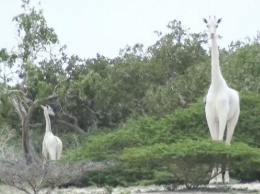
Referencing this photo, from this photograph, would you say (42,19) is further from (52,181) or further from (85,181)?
(52,181)

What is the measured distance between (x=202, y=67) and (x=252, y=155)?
17.7 meters

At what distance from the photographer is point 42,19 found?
2614 cm

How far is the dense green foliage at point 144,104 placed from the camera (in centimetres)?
1334

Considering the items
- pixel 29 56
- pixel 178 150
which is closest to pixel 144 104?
pixel 29 56

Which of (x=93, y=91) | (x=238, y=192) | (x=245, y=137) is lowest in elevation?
(x=238, y=192)

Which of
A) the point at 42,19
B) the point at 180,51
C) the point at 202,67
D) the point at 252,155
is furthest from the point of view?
the point at 180,51

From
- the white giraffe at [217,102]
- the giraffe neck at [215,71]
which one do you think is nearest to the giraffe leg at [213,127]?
the white giraffe at [217,102]

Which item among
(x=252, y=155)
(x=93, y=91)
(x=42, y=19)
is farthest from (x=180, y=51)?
(x=252, y=155)

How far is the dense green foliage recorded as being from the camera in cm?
1334

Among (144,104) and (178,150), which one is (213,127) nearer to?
(178,150)

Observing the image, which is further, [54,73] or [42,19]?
[54,73]

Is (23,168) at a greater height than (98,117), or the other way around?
(98,117)

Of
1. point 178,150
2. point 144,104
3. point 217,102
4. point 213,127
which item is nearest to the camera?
point 178,150

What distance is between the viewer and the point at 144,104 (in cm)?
3397
